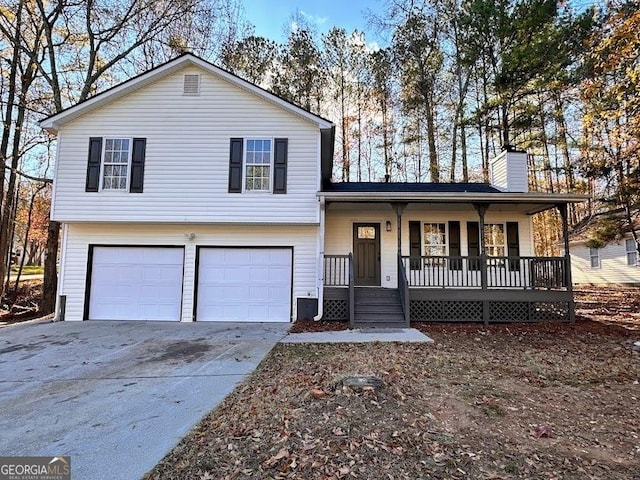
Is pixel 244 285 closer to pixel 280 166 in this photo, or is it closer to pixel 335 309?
pixel 335 309

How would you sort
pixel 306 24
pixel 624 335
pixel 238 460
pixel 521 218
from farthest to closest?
1. pixel 306 24
2. pixel 521 218
3. pixel 624 335
4. pixel 238 460

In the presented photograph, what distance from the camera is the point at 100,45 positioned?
14594 millimetres

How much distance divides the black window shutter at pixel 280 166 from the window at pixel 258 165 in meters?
0.17

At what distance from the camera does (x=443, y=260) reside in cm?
1079

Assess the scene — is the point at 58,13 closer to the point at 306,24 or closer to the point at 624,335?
the point at 306,24

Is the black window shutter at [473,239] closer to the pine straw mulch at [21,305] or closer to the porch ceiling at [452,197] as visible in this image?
the porch ceiling at [452,197]

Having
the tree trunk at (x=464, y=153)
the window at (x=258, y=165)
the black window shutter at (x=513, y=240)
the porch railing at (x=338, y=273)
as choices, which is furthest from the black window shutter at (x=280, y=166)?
the tree trunk at (x=464, y=153)

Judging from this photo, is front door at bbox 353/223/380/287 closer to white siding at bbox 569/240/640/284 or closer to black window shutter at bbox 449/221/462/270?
black window shutter at bbox 449/221/462/270

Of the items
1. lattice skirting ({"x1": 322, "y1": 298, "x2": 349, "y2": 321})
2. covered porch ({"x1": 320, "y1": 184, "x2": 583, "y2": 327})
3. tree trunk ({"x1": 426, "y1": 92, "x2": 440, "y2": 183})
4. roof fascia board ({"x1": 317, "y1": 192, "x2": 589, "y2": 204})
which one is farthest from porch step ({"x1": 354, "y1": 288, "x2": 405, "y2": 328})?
tree trunk ({"x1": 426, "y1": 92, "x2": 440, "y2": 183})

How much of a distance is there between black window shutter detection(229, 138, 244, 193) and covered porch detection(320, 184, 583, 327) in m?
2.41

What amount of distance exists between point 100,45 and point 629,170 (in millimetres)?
20164

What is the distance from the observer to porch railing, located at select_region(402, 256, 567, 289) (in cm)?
964

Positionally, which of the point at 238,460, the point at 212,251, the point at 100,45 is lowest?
the point at 238,460

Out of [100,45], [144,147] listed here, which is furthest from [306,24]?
[144,147]
